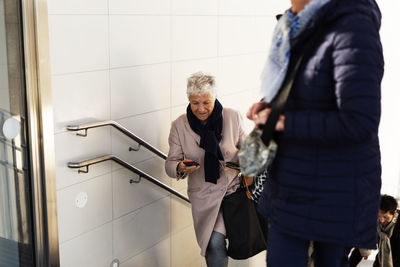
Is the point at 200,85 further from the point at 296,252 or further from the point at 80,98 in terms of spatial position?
the point at 296,252

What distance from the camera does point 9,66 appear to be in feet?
8.82

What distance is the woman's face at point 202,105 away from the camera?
324cm

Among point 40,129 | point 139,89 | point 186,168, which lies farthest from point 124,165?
point 40,129

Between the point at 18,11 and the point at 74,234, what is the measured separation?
1.18m

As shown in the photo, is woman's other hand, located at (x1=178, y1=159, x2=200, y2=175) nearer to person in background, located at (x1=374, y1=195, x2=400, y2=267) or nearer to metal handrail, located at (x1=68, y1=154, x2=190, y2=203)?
metal handrail, located at (x1=68, y1=154, x2=190, y2=203)

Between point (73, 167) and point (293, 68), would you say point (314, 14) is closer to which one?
point (293, 68)

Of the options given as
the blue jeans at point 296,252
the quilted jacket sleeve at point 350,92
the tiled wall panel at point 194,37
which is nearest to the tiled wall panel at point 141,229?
the tiled wall panel at point 194,37

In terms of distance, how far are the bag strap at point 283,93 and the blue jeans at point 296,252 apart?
0.37 m

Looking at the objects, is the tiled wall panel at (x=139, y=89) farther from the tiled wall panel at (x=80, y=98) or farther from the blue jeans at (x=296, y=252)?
the blue jeans at (x=296, y=252)

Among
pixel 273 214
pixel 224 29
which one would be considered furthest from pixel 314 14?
pixel 224 29

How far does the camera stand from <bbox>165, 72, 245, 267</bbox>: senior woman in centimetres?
325

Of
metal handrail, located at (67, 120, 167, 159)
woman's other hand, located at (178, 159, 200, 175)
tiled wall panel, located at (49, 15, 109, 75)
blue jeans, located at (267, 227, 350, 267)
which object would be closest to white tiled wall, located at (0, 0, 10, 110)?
tiled wall panel, located at (49, 15, 109, 75)

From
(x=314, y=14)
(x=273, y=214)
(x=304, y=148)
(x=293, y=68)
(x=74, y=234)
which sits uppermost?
(x=314, y=14)

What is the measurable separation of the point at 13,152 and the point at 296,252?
1.51 m
